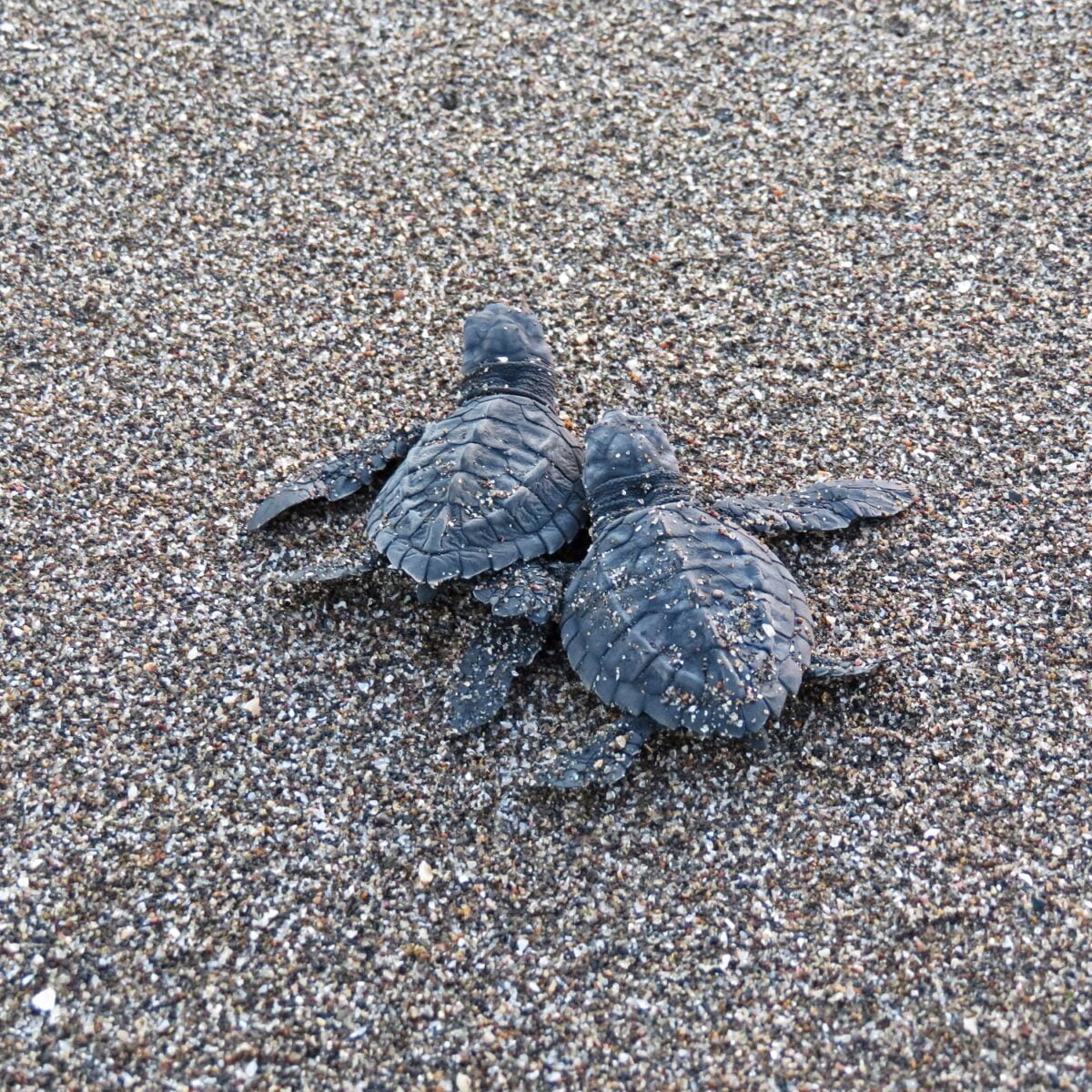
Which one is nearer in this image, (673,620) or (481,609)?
(673,620)

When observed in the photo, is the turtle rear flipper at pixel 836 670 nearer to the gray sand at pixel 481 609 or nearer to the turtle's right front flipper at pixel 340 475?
the gray sand at pixel 481 609

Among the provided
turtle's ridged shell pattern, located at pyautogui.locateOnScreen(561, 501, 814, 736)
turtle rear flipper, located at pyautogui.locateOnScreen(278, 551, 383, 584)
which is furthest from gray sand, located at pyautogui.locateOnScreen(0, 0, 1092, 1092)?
turtle's ridged shell pattern, located at pyautogui.locateOnScreen(561, 501, 814, 736)

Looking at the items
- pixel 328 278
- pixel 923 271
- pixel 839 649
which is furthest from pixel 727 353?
pixel 328 278

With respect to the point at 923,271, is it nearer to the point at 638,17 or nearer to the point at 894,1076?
the point at 638,17

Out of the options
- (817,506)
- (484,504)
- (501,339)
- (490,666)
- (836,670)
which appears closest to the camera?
(836,670)

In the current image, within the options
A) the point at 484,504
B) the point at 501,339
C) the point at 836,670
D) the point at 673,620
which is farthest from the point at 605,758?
the point at 501,339

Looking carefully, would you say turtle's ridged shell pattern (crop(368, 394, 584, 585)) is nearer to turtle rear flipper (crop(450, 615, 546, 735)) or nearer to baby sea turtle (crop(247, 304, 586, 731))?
baby sea turtle (crop(247, 304, 586, 731))

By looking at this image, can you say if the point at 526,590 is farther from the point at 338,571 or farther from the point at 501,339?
the point at 501,339
